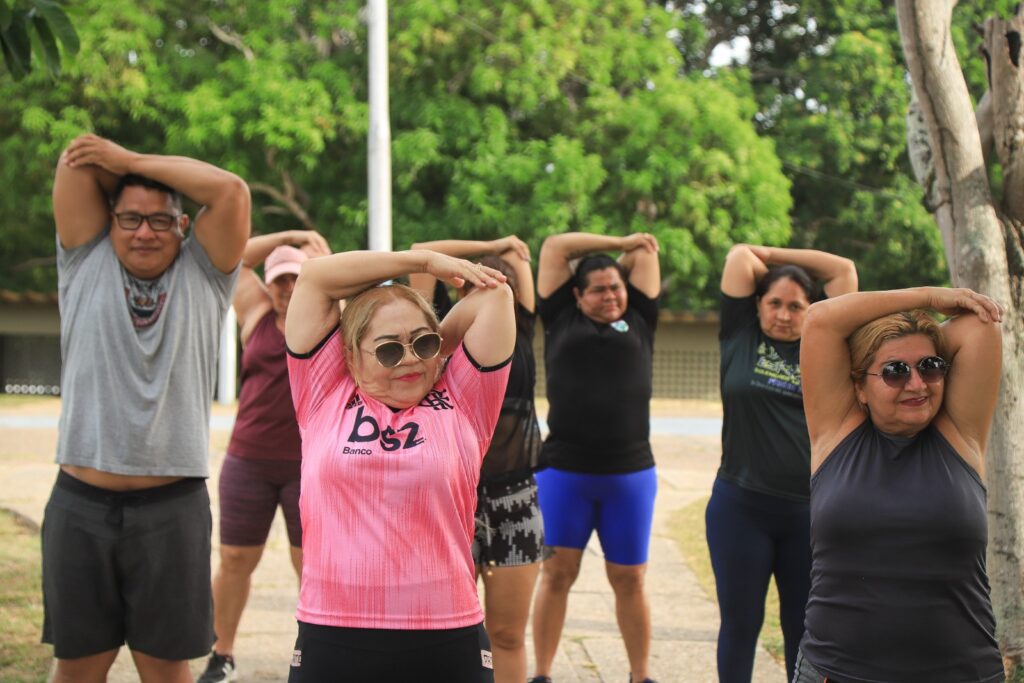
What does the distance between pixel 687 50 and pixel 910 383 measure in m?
20.5

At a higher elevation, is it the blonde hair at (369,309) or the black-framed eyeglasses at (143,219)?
the black-framed eyeglasses at (143,219)

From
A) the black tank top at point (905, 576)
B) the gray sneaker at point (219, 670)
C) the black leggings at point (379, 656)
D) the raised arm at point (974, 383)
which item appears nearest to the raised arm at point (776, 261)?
the raised arm at point (974, 383)

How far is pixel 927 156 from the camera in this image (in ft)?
16.7

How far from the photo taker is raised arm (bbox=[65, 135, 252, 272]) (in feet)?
11.7

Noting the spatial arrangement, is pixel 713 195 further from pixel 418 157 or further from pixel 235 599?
pixel 235 599

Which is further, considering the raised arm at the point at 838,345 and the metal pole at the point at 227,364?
the metal pole at the point at 227,364

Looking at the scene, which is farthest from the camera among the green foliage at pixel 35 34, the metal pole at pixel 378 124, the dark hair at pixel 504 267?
the metal pole at pixel 378 124

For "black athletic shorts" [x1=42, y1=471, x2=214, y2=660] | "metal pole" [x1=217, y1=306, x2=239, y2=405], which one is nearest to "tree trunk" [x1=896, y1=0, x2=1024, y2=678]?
"black athletic shorts" [x1=42, y1=471, x2=214, y2=660]

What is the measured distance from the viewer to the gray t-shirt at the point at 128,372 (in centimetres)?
350

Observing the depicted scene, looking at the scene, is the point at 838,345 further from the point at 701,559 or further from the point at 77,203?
the point at 701,559

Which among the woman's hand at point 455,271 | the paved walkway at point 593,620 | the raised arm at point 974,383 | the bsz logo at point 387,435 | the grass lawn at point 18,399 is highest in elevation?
the woman's hand at point 455,271

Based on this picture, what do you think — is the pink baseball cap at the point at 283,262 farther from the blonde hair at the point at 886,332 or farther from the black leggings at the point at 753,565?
the blonde hair at the point at 886,332

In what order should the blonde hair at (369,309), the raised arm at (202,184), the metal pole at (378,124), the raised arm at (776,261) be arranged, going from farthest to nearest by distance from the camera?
the metal pole at (378,124), the raised arm at (776,261), the raised arm at (202,184), the blonde hair at (369,309)

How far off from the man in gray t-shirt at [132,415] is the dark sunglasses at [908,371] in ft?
6.95
